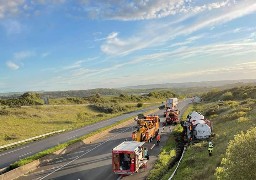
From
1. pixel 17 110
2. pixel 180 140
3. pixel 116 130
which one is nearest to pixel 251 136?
pixel 180 140

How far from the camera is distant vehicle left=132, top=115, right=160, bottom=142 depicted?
107 feet

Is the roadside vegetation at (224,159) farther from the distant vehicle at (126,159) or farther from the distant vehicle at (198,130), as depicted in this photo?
the distant vehicle at (126,159)

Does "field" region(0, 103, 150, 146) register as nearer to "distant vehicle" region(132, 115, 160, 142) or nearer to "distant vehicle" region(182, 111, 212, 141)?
"distant vehicle" region(132, 115, 160, 142)

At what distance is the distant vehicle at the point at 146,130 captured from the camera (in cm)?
3275

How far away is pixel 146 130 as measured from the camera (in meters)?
34.2

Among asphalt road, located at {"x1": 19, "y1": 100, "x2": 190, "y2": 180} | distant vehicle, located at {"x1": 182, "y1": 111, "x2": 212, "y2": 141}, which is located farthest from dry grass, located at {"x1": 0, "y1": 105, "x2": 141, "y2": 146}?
distant vehicle, located at {"x1": 182, "y1": 111, "x2": 212, "y2": 141}

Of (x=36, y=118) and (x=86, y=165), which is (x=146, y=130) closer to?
(x=86, y=165)

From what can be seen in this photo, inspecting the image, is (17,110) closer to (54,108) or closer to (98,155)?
(54,108)

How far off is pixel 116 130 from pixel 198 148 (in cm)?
2188

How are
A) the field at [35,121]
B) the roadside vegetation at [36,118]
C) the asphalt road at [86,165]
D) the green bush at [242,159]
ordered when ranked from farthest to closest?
the roadside vegetation at [36,118] < the field at [35,121] < the asphalt road at [86,165] < the green bush at [242,159]

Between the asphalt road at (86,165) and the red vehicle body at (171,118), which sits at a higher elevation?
the red vehicle body at (171,118)

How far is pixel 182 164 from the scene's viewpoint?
75.6 feet

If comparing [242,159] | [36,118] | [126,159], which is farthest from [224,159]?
[36,118]

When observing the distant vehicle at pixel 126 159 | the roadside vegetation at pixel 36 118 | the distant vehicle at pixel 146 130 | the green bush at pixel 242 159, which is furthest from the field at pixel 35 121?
the green bush at pixel 242 159
